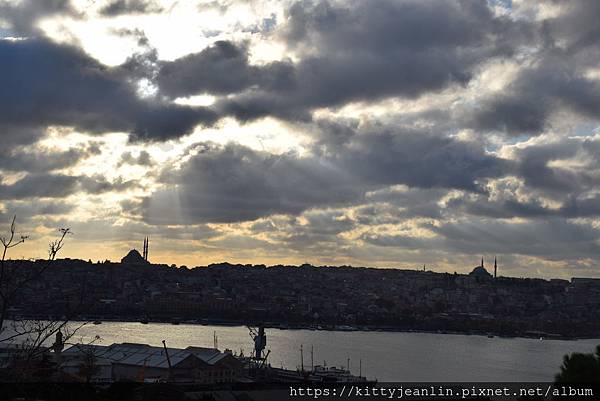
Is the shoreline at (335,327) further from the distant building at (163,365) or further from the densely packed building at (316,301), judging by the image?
the distant building at (163,365)

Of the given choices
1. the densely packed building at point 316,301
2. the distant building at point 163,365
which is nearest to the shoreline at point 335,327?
the densely packed building at point 316,301

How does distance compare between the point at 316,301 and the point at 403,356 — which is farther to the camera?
the point at 316,301

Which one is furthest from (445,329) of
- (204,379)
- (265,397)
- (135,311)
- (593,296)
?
(265,397)

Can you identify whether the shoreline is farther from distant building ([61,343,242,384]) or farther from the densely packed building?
distant building ([61,343,242,384])

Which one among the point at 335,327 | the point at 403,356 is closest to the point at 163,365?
the point at 403,356

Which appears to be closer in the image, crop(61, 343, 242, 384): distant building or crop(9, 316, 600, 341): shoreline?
crop(61, 343, 242, 384): distant building

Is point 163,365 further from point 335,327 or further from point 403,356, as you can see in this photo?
point 335,327

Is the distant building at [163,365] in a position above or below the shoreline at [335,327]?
above

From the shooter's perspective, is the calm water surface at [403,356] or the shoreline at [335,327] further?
the shoreline at [335,327]

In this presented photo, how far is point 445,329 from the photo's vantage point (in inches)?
4892

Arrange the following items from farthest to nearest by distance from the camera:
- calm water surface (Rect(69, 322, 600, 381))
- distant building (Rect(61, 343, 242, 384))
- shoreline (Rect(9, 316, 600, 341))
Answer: shoreline (Rect(9, 316, 600, 341)) → calm water surface (Rect(69, 322, 600, 381)) → distant building (Rect(61, 343, 242, 384))

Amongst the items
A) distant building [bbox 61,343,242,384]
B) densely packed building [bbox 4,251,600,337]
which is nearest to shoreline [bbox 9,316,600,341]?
densely packed building [bbox 4,251,600,337]

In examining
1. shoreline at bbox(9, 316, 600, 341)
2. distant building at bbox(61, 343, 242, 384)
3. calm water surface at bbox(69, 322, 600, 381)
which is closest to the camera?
distant building at bbox(61, 343, 242, 384)

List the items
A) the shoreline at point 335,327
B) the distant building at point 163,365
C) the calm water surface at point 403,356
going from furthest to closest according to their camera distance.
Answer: the shoreline at point 335,327
the calm water surface at point 403,356
the distant building at point 163,365
